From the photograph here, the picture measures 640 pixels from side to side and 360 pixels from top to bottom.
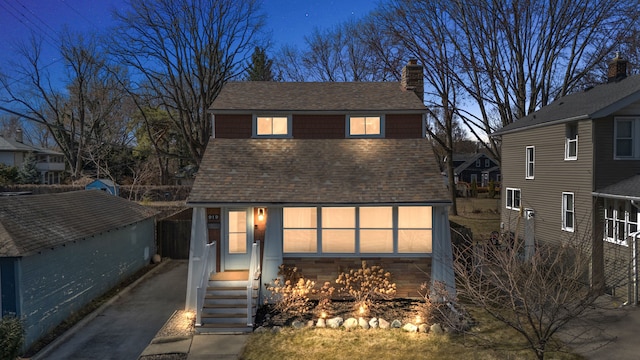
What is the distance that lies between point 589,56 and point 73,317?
30.8 metres

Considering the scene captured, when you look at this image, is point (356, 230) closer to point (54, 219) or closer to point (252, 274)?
point (252, 274)

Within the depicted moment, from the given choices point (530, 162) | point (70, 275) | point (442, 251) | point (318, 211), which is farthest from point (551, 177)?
point (70, 275)

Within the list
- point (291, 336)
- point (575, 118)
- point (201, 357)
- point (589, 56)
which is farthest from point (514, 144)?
point (201, 357)

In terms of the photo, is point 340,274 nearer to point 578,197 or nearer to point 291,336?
point 291,336

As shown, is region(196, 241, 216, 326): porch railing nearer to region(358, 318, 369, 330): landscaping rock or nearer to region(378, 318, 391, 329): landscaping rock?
region(358, 318, 369, 330): landscaping rock

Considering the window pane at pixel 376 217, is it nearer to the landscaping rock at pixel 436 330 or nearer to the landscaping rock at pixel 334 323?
the landscaping rock at pixel 334 323

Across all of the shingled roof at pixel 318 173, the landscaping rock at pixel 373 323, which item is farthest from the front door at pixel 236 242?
the landscaping rock at pixel 373 323

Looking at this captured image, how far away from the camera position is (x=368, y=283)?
11.5 m

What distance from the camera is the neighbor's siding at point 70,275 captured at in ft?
30.3

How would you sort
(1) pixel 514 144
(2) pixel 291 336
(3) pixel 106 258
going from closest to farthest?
(2) pixel 291 336 < (3) pixel 106 258 < (1) pixel 514 144

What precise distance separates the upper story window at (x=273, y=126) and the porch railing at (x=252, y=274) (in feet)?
15.0

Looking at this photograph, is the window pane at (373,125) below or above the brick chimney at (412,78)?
below

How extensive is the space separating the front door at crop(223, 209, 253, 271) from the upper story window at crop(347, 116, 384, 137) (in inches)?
197

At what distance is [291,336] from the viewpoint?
32.2 feet
